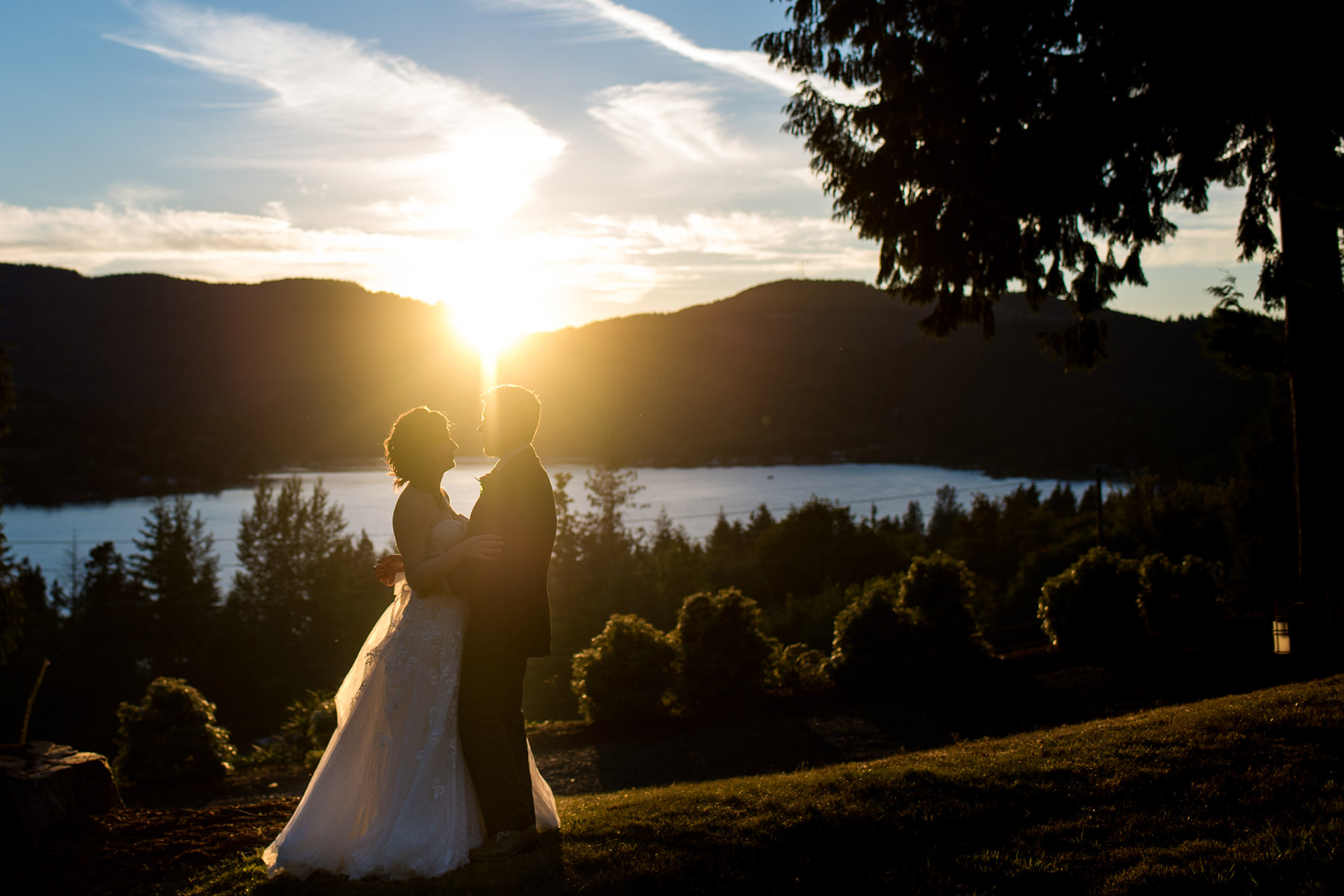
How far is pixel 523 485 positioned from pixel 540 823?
1705 millimetres

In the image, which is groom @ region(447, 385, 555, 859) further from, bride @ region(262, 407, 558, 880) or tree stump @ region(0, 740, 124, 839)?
tree stump @ region(0, 740, 124, 839)

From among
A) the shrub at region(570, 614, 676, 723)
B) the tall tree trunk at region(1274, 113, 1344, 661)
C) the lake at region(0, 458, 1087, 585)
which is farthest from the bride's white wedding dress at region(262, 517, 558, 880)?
the lake at region(0, 458, 1087, 585)

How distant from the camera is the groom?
3883mm

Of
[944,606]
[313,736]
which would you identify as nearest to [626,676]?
[313,736]

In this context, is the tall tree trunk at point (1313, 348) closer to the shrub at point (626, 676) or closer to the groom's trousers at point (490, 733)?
the shrub at point (626, 676)

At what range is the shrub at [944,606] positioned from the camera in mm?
11508

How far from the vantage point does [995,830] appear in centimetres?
416

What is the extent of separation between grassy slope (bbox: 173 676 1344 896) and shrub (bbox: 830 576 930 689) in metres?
5.56

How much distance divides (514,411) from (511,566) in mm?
716

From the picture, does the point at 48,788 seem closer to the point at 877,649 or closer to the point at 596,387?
the point at 877,649

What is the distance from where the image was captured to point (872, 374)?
84.8m

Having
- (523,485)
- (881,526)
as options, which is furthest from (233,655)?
(523,485)

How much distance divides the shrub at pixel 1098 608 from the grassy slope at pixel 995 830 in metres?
6.10

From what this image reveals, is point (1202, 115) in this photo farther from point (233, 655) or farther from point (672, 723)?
point (233, 655)
